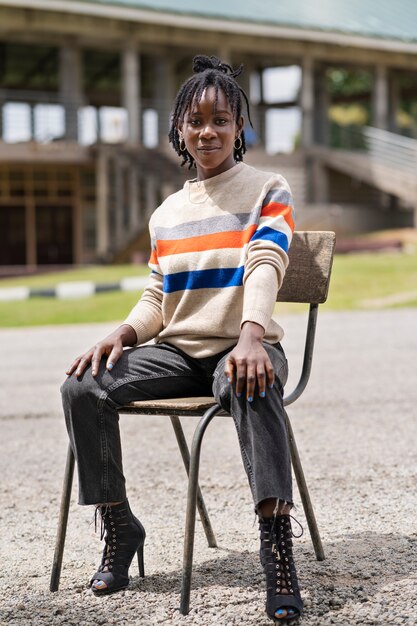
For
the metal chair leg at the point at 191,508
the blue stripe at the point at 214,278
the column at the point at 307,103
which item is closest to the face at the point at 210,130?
the blue stripe at the point at 214,278

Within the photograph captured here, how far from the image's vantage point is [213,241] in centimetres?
332

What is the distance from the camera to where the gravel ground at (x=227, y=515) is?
311 centimetres

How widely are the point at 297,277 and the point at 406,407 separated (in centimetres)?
318

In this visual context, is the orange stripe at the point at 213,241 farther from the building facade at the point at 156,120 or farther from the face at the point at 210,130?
the building facade at the point at 156,120

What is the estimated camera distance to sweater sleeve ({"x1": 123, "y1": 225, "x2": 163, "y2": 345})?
3.50 m

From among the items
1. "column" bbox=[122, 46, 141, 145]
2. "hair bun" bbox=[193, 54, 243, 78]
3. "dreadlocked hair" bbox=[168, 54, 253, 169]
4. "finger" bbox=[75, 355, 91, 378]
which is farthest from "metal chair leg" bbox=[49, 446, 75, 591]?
"column" bbox=[122, 46, 141, 145]

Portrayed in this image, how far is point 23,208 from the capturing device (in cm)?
2655

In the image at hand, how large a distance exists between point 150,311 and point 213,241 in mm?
373

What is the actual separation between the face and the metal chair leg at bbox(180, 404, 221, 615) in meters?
0.90

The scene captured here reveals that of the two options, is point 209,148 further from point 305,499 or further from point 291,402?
point 305,499

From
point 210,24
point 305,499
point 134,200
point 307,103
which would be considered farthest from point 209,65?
point 307,103

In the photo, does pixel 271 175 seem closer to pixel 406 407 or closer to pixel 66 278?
pixel 406 407

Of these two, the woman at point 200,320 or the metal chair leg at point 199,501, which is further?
the metal chair leg at point 199,501

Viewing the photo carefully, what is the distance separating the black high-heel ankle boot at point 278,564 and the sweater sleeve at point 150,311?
0.85 m
